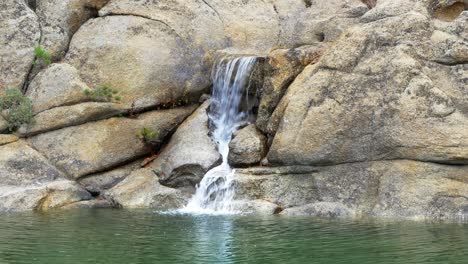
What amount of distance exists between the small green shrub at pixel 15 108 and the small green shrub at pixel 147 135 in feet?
14.5

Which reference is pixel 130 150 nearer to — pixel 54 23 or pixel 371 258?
pixel 54 23

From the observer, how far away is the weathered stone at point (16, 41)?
27859 mm

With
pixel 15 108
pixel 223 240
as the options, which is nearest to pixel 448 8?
pixel 223 240

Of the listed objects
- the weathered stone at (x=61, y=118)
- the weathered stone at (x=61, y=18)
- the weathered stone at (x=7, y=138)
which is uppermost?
the weathered stone at (x=61, y=18)

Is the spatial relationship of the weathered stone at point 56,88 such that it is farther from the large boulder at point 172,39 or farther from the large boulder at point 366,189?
the large boulder at point 366,189

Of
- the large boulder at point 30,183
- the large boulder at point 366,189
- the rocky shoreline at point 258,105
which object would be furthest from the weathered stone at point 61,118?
the large boulder at point 366,189

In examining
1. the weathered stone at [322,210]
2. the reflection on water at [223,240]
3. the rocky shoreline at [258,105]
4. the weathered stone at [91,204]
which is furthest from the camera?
the weathered stone at [91,204]

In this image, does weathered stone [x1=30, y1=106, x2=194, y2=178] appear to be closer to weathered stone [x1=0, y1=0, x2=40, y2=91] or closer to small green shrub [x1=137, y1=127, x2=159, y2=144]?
small green shrub [x1=137, y1=127, x2=159, y2=144]

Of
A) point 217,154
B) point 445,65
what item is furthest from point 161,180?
point 445,65

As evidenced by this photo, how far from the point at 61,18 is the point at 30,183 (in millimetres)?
8929

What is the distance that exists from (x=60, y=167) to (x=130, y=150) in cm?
280

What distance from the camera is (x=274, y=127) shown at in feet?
76.5

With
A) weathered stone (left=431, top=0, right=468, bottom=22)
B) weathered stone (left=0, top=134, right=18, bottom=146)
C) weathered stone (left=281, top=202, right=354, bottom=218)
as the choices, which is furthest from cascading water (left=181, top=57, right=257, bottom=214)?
weathered stone (left=0, top=134, right=18, bottom=146)

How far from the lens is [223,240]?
16.0 meters
